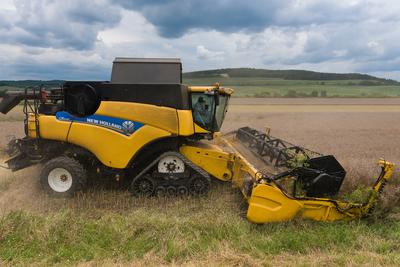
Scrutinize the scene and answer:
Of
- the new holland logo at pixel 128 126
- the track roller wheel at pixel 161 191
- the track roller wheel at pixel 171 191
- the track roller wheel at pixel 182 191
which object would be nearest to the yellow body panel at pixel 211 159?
the track roller wheel at pixel 182 191

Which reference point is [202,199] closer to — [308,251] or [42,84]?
[308,251]

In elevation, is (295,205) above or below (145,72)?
below

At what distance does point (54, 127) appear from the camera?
7723 mm

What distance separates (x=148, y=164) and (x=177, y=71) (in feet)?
6.44

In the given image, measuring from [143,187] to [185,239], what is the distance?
7.17 feet

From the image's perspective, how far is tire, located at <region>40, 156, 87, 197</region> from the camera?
748 cm

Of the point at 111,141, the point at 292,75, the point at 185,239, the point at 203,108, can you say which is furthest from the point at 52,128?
the point at 292,75

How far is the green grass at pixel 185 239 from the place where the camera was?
5.07 m

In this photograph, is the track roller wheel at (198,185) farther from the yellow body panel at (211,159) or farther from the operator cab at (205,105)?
the operator cab at (205,105)

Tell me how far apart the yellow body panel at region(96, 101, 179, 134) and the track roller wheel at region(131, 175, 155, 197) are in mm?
1002

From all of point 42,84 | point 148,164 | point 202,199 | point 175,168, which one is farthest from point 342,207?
point 42,84

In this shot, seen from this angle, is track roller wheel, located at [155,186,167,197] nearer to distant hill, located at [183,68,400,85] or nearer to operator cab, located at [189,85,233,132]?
operator cab, located at [189,85,233,132]

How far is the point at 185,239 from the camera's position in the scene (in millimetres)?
5555

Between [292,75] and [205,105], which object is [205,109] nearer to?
[205,105]
